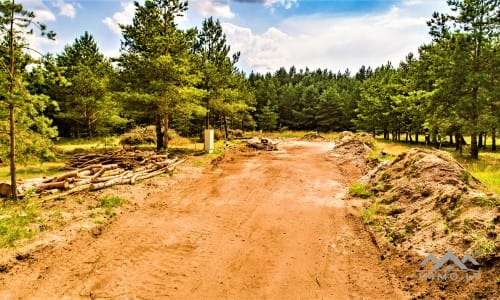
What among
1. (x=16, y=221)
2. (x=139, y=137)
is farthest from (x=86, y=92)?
(x=16, y=221)

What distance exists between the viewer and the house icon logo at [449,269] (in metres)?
5.10

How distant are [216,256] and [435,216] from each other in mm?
5114

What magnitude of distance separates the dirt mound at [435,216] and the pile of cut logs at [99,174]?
9.26 meters

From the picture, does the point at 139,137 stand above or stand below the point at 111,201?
above

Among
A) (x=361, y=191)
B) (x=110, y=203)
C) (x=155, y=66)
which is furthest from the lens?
(x=155, y=66)

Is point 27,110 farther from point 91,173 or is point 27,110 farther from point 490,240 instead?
point 490,240

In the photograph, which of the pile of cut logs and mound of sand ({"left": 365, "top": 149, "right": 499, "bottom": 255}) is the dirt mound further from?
the pile of cut logs

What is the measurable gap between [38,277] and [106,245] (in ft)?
4.97

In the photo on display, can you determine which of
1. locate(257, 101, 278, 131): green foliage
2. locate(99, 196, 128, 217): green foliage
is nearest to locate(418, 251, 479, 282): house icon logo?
locate(99, 196, 128, 217): green foliage

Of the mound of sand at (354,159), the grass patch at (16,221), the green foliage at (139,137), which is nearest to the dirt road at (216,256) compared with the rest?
the grass patch at (16,221)

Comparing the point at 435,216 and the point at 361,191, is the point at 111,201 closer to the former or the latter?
the point at 361,191

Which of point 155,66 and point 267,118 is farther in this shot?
point 267,118

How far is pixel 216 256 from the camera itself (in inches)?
263

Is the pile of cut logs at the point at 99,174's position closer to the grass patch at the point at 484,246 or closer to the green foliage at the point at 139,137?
the green foliage at the point at 139,137
